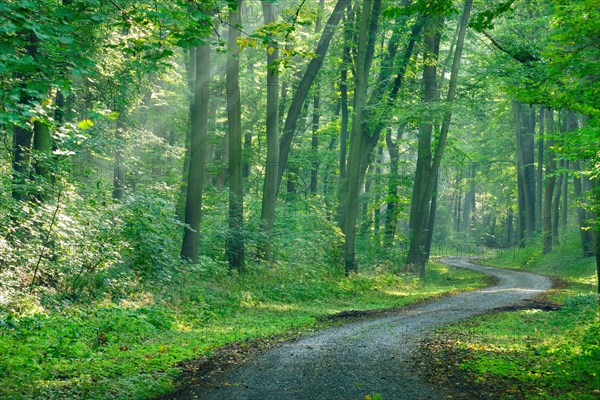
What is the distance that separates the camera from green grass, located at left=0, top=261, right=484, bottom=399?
6507 mm

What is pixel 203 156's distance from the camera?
16656mm

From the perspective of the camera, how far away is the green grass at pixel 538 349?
698 cm

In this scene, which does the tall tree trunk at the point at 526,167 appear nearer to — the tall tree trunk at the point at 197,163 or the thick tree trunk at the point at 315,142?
the thick tree trunk at the point at 315,142

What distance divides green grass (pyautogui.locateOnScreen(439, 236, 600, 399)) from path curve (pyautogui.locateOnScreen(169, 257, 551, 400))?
96 centimetres

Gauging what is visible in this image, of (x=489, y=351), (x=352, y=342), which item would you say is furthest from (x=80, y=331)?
(x=489, y=351)

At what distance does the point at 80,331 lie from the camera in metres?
8.66

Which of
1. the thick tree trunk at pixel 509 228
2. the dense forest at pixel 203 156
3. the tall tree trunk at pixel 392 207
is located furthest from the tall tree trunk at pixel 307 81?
the thick tree trunk at pixel 509 228

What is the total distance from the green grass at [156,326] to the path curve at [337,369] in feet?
2.76

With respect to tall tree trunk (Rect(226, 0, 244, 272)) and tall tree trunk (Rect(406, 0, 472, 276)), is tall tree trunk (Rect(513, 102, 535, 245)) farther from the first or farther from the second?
tall tree trunk (Rect(226, 0, 244, 272))

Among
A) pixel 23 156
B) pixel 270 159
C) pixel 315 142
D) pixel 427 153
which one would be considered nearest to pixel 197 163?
pixel 270 159

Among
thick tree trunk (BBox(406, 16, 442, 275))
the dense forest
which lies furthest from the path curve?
thick tree trunk (BBox(406, 16, 442, 275))

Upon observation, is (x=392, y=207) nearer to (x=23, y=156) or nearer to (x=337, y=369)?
(x=23, y=156)

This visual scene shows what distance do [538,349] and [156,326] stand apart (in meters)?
6.95

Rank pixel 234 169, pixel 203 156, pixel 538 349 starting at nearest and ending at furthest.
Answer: pixel 538 349
pixel 203 156
pixel 234 169
